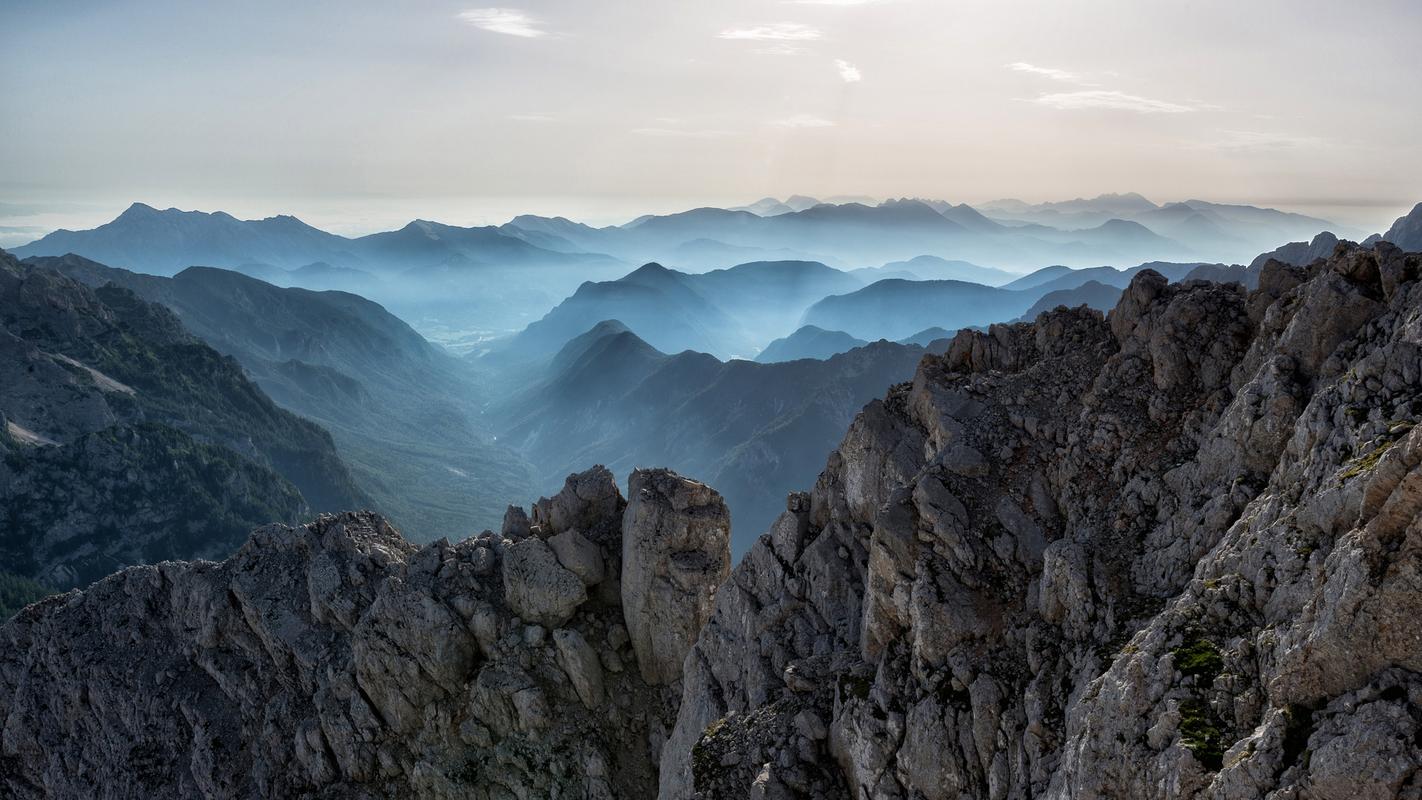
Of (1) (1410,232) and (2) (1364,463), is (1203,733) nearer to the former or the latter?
(2) (1364,463)


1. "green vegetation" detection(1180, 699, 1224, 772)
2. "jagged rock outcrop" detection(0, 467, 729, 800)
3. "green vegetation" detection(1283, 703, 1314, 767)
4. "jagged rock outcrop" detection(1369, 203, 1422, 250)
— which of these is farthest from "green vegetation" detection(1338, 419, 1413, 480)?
"jagged rock outcrop" detection(1369, 203, 1422, 250)

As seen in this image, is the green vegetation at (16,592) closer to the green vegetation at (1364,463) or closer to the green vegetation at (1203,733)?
the green vegetation at (1203,733)

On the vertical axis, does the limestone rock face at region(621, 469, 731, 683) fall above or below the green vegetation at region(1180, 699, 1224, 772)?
below

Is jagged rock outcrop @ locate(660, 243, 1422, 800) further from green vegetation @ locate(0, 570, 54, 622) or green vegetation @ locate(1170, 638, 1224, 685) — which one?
green vegetation @ locate(0, 570, 54, 622)

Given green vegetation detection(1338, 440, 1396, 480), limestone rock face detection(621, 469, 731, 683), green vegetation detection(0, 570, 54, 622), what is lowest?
green vegetation detection(0, 570, 54, 622)

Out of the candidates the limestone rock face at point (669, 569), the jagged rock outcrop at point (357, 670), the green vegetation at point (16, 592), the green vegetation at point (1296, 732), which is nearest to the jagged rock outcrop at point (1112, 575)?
the green vegetation at point (1296, 732)

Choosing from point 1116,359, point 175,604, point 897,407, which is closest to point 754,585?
point 897,407
